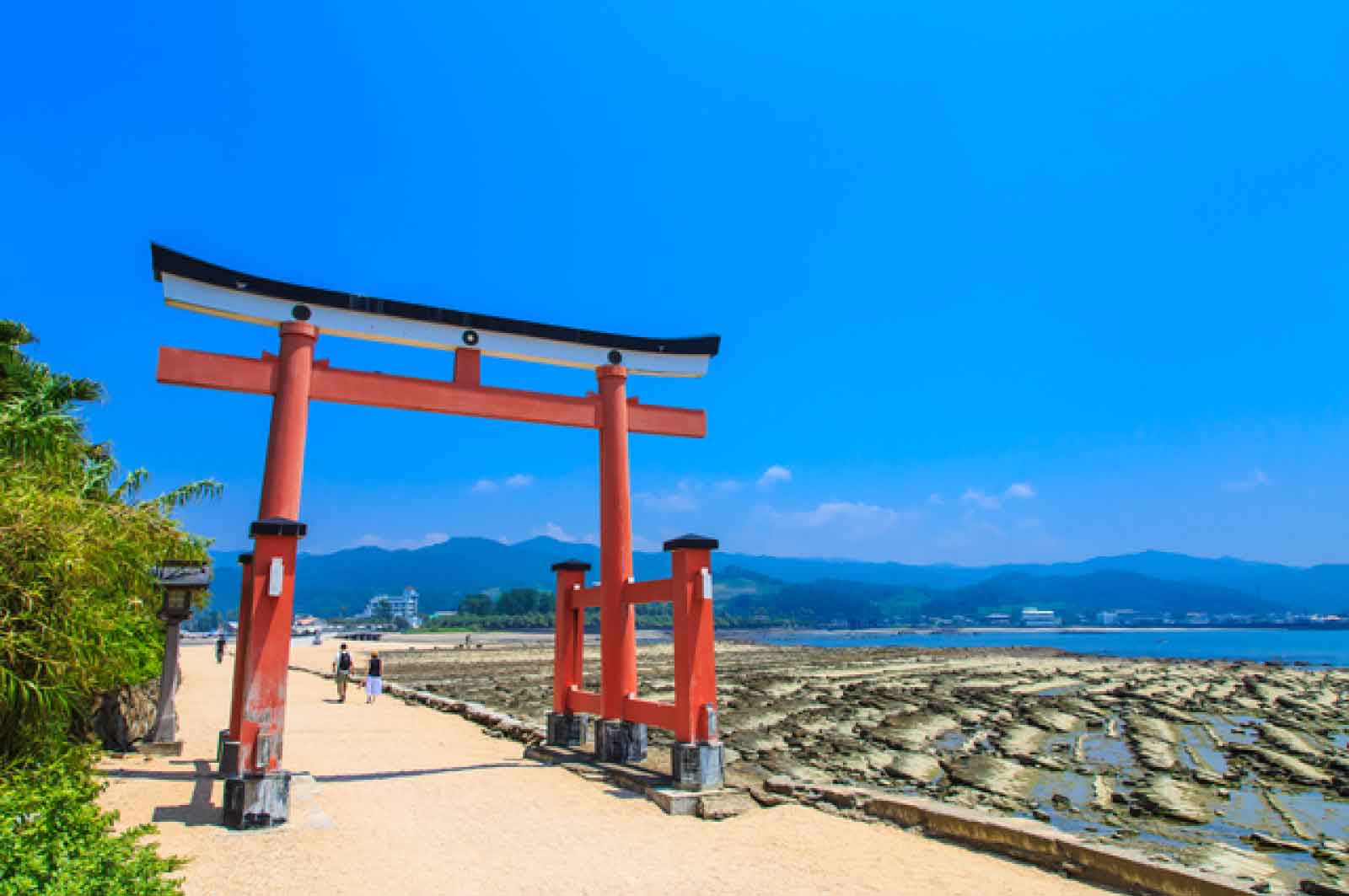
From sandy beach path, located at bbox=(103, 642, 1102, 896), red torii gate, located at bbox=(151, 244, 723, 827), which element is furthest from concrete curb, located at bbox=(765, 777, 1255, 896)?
red torii gate, located at bbox=(151, 244, 723, 827)

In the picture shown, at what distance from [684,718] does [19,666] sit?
6434 mm

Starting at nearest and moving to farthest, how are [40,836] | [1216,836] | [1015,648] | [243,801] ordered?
[40,836] → [243,801] → [1216,836] → [1015,648]

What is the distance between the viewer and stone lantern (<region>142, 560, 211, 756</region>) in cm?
1177

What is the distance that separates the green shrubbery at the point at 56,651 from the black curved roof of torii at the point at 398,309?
2.81 meters

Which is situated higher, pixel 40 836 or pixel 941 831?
pixel 40 836

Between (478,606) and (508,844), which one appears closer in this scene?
(508,844)

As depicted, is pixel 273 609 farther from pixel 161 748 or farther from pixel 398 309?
pixel 161 748

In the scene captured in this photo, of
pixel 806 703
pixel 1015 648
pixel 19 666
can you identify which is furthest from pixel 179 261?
pixel 1015 648

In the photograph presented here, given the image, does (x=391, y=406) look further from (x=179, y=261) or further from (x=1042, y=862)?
(x=1042, y=862)

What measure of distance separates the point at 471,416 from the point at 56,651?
5302 mm

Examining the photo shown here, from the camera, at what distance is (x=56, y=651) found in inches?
265

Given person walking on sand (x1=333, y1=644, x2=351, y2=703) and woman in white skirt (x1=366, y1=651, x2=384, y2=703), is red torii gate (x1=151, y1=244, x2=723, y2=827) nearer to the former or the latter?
woman in white skirt (x1=366, y1=651, x2=384, y2=703)

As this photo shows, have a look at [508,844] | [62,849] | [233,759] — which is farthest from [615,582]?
[62,849]

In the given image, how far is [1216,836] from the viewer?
8.62 m
